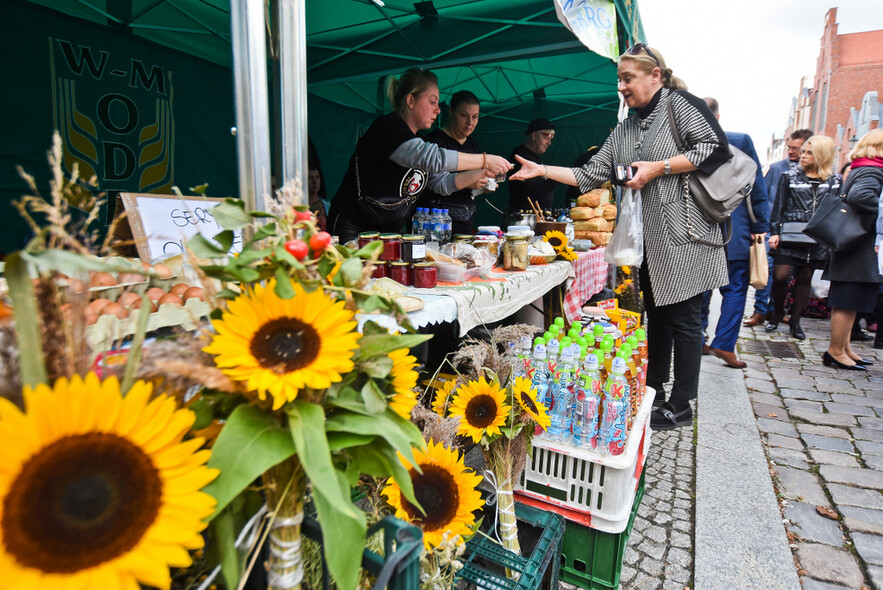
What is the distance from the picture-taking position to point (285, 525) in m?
0.67

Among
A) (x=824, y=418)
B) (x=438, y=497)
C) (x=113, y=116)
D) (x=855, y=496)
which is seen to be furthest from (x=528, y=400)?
(x=113, y=116)

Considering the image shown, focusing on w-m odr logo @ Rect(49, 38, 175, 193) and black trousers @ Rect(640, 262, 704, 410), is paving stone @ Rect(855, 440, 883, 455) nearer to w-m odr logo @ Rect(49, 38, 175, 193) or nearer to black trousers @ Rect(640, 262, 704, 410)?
black trousers @ Rect(640, 262, 704, 410)

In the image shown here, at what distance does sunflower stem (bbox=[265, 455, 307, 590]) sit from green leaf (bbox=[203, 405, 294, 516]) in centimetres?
8

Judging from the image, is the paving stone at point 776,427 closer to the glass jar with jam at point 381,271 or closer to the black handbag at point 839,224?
the black handbag at point 839,224

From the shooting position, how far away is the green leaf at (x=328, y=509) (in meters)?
0.59

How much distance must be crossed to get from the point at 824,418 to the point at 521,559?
340 centimetres

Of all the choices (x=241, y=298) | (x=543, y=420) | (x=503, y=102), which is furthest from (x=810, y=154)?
(x=241, y=298)

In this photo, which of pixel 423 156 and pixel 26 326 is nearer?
pixel 26 326

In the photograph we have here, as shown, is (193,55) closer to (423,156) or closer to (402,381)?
(423,156)

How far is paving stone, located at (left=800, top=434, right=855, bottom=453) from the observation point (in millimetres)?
3025

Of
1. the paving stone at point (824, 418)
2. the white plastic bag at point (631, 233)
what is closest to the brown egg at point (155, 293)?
the white plastic bag at point (631, 233)

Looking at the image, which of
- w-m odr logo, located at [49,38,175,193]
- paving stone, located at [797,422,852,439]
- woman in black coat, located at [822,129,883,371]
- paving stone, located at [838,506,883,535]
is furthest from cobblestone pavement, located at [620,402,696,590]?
w-m odr logo, located at [49,38,175,193]

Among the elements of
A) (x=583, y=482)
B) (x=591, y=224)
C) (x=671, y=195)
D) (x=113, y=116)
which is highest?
(x=113, y=116)

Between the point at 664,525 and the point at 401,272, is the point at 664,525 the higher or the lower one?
the lower one
